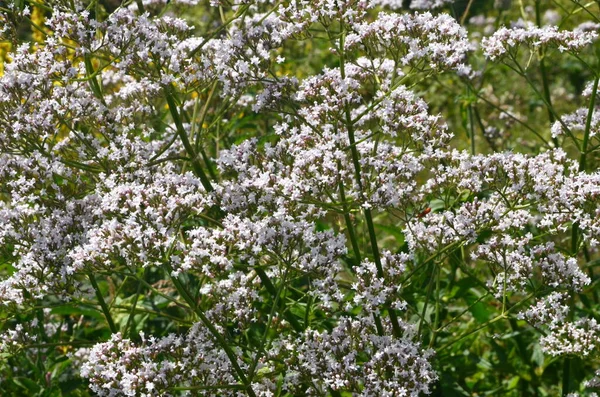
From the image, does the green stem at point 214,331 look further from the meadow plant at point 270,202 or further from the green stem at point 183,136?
the green stem at point 183,136

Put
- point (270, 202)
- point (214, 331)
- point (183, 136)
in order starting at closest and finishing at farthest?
point (214, 331) < point (270, 202) < point (183, 136)

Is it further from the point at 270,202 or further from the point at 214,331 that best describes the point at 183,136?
the point at 214,331

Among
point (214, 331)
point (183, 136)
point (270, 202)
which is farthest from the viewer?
point (183, 136)

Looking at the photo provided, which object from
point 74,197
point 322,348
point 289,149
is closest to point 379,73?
point 289,149

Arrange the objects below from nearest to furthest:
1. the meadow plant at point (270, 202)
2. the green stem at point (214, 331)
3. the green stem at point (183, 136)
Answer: the green stem at point (214, 331) < the meadow plant at point (270, 202) < the green stem at point (183, 136)

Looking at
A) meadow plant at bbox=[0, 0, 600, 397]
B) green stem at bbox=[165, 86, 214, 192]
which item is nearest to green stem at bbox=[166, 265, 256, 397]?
meadow plant at bbox=[0, 0, 600, 397]

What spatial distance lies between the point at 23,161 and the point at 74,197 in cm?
37

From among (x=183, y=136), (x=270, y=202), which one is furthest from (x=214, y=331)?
(x=183, y=136)

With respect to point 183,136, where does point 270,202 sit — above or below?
below

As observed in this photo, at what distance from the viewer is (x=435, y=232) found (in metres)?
4.73

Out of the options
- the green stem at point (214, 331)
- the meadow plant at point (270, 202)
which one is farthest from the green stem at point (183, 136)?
the green stem at point (214, 331)

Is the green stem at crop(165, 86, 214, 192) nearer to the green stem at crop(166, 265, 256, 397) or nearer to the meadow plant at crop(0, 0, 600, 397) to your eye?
the meadow plant at crop(0, 0, 600, 397)

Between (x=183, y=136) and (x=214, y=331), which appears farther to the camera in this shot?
(x=183, y=136)

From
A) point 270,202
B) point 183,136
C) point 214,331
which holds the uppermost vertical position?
point 183,136
